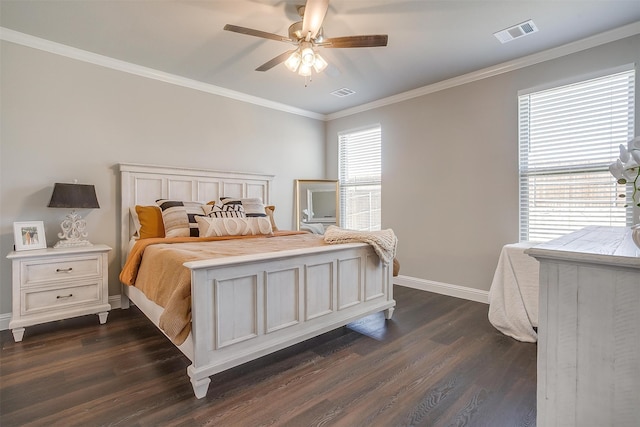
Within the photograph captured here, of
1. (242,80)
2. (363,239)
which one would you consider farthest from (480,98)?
(242,80)

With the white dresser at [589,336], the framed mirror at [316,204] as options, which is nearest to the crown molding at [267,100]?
the framed mirror at [316,204]

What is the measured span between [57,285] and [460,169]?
13.7ft

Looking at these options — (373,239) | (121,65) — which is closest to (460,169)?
(373,239)

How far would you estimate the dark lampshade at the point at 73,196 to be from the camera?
2.67m

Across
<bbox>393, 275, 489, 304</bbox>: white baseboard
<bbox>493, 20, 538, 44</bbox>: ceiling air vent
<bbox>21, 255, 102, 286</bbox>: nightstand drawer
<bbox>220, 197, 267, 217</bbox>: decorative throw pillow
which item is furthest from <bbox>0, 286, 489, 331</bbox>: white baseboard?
<bbox>493, 20, 538, 44</bbox>: ceiling air vent

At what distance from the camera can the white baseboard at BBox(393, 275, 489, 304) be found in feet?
11.3

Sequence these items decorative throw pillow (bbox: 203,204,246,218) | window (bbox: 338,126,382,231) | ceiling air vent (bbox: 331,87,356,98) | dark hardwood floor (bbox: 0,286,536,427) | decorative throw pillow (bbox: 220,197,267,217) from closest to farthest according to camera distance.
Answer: dark hardwood floor (bbox: 0,286,536,427)
decorative throw pillow (bbox: 203,204,246,218)
decorative throw pillow (bbox: 220,197,267,217)
ceiling air vent (bbox: 331,87,356,98)
window (bbox: 338,126,382,231)

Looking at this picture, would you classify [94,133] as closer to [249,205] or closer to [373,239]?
[249,205]

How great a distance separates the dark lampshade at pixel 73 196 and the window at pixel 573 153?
4.24m

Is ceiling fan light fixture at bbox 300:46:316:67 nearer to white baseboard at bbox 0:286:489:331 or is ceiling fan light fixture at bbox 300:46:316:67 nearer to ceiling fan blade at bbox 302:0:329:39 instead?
ceiling fan blade at bbox 302:0:329:39

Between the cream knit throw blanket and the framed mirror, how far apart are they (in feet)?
6.86

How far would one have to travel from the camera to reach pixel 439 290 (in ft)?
12.5

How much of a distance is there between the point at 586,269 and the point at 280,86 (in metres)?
3.69

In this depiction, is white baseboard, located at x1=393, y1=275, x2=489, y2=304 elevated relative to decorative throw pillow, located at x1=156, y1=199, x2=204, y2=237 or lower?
lower
